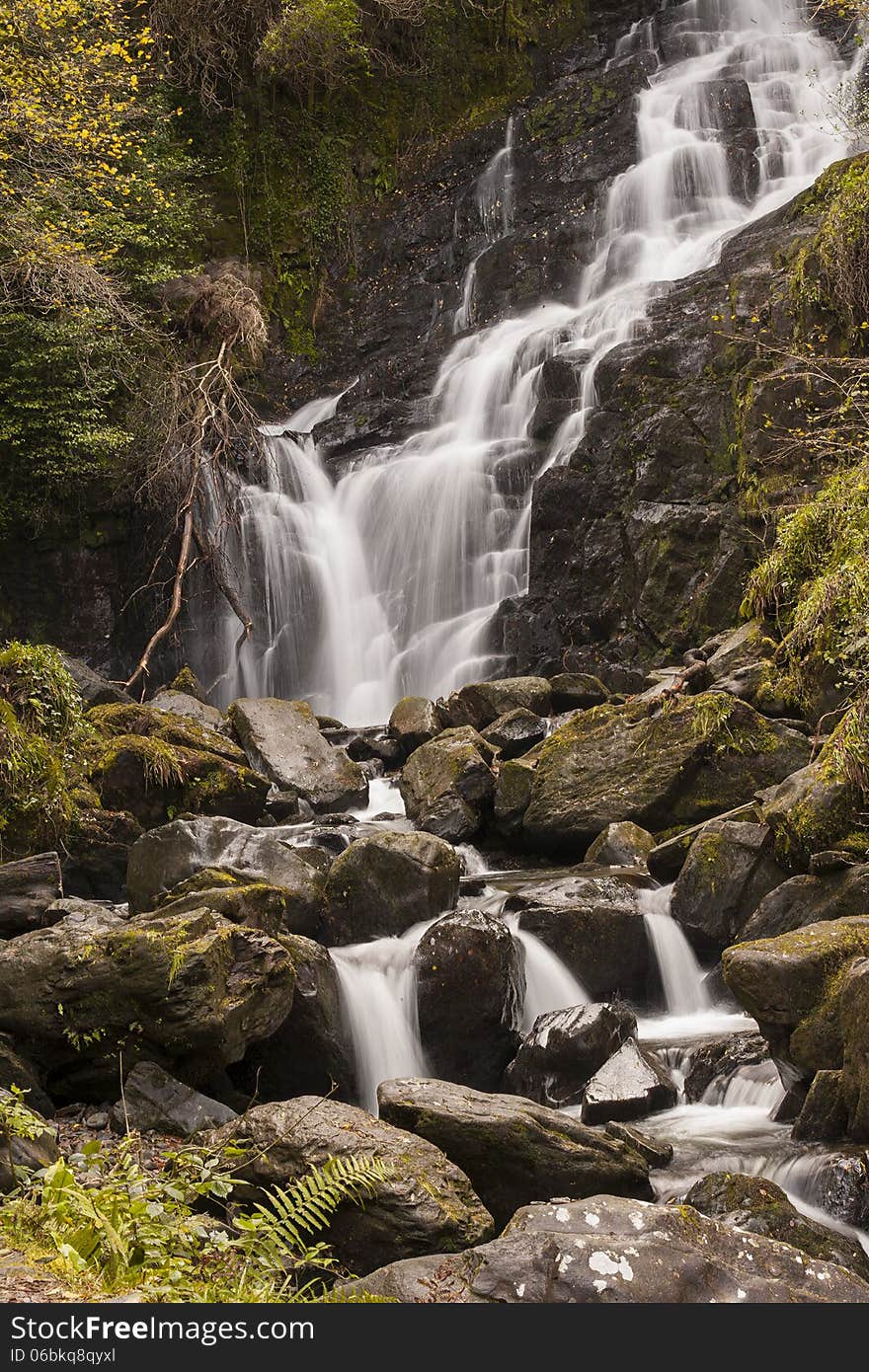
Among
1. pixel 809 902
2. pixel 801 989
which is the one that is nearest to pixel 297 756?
pixel 809 902

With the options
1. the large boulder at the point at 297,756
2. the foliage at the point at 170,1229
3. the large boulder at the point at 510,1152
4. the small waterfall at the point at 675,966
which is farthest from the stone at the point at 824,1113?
the large boulder at the point at 297,756

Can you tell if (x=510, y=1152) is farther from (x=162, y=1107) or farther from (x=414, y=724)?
(x=414, y=724)

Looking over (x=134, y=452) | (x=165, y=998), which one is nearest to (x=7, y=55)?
(x=134, y=452)

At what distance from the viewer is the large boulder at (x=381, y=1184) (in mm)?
4414

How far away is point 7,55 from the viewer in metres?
13.5

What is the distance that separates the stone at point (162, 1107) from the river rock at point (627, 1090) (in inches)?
81.8

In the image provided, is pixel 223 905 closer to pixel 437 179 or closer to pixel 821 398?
pixel 821 398

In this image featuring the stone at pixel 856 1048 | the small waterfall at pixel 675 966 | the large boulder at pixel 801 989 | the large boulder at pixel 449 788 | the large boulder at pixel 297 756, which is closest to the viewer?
the stone at pixel 856 1048

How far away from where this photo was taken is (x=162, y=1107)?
18.4 ft

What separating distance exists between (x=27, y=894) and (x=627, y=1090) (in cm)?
387

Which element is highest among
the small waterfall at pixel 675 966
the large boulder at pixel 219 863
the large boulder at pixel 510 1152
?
the large boulder at pixel 219 863

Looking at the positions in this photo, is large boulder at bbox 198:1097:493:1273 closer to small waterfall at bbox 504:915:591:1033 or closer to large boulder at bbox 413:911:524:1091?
large boulder at bbox 413:911:524:1091

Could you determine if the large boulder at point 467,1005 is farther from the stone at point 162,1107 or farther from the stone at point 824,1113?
the stone at point 824,1113
